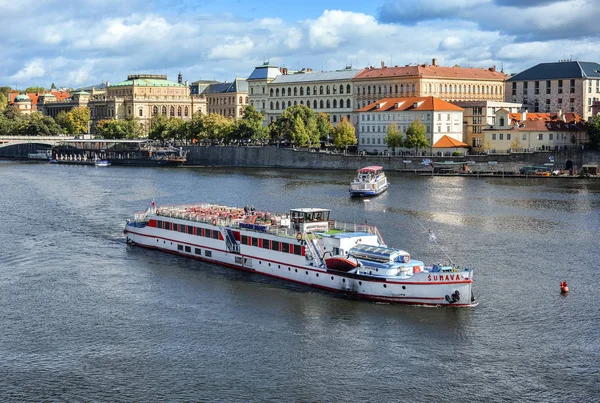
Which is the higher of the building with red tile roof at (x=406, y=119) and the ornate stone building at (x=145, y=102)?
the ornate stone building at (x=145, y=102)

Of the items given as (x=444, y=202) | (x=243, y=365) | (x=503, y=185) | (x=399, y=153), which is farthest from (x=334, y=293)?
(x=399, y=153)

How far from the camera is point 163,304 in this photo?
3631 cm

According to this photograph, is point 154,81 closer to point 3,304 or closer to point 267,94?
point 267,94

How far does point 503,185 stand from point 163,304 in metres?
55.4

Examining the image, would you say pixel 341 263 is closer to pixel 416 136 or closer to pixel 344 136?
pixel 416 136

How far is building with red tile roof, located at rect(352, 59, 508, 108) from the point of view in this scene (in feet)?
413

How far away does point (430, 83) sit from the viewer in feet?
414

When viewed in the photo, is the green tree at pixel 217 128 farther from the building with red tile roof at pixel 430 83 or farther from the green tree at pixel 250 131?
the building with red tile roof at pixel 430 83

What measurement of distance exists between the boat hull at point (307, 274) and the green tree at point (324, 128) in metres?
77.5

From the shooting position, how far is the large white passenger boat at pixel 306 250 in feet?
116

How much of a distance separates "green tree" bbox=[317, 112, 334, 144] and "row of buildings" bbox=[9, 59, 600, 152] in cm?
459

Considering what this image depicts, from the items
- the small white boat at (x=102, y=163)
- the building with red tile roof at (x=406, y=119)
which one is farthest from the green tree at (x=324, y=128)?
the small white boat at (x=102, y=163)

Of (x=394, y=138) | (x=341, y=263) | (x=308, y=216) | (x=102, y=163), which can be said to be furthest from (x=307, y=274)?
(x=102, y=163)

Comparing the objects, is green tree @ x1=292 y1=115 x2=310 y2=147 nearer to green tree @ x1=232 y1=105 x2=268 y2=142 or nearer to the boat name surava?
green tree @ x1=232 y1=105 x2=268 y2=142
